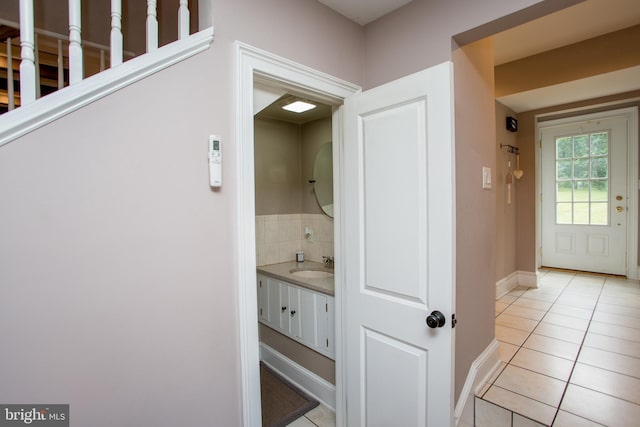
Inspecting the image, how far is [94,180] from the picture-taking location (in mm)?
1028

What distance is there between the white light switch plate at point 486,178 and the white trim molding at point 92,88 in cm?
177

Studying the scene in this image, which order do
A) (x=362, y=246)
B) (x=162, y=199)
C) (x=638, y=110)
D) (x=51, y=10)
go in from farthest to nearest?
(x=638, y=110)
(x=51, y=10)
(x=362, y=246)
(x=162, y=199)

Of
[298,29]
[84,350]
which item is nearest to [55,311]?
[84,350]

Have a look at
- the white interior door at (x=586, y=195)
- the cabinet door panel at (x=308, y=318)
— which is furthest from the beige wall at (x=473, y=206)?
the white interior door at (x=586, y=195)

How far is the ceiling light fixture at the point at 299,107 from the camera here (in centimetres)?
269

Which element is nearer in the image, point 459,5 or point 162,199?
point 162,199

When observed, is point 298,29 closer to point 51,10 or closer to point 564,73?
point 51,10

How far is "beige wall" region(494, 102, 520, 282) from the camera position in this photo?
3.94 meters

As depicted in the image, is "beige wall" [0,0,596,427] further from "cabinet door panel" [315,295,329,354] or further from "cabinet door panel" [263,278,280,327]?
"cabinet door panel" [263,278,280,327]

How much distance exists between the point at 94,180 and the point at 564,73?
4.16m

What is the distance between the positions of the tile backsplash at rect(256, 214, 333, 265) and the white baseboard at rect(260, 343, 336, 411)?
0.86 metres

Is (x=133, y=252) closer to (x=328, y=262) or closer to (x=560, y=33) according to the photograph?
(x=328, y=262)

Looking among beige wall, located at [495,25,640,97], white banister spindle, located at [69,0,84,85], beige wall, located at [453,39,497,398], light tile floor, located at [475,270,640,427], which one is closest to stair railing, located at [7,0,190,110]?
white banister spindle, located at [69,0,84,85]

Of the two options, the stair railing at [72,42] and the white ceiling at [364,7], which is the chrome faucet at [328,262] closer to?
the white ceiling at [364,7]
